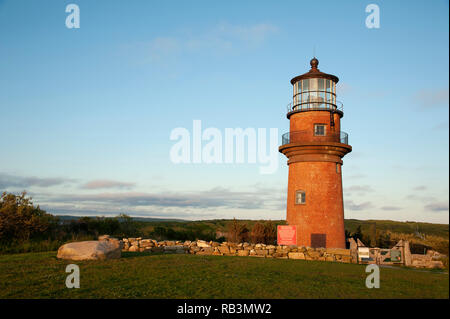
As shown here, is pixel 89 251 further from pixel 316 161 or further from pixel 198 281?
pixel 316 161

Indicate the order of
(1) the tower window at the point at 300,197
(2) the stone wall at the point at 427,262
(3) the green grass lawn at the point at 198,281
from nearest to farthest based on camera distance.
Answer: (3) the green grass lawn at the point at 198,281 < (2) the stone wall at the point at 427,262 < (1) the tower window at the point at 300,197

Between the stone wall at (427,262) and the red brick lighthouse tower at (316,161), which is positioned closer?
the stone wall at (427,262)

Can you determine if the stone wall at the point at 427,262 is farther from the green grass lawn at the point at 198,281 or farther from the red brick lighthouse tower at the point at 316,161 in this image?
the red brick lighthouse tower at the point at 316,161

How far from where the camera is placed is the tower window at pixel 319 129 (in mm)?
24733

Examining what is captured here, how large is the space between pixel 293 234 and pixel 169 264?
29.0ft

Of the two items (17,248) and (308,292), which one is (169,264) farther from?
(17,248)

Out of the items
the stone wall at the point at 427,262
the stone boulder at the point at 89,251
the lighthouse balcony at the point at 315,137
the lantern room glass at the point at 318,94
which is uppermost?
the lantern room glass at the point at 318,94

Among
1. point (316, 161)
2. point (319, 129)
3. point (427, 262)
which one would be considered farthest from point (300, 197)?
point (427, 262)

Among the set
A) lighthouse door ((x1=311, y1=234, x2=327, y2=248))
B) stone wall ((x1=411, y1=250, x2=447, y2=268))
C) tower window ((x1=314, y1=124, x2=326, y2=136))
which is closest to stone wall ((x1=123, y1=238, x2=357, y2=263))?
stone wall ((x1=411, y1=250, x2=447, y2=268))

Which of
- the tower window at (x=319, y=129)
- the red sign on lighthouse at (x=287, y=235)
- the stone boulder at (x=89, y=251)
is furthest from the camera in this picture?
the tower window at (x=319, y=129)

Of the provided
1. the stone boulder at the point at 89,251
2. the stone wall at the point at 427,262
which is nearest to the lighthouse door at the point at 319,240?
the stone wall at the point at 427,262

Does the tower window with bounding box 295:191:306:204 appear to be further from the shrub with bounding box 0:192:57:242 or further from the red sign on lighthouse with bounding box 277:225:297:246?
the shrub with bounding box 0:192:57:242

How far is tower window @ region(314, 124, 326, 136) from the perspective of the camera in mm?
24733
